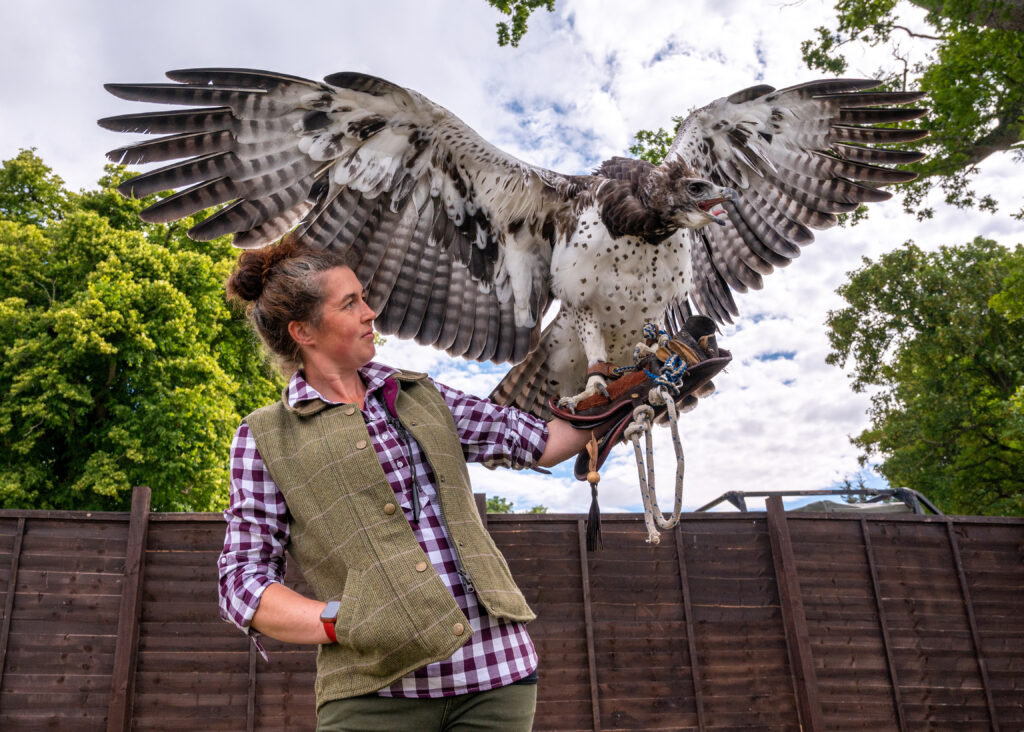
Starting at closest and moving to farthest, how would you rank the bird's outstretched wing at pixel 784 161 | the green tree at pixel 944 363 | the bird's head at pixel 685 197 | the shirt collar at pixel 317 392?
the shirt collar at pixel 317 392 < the bird's head at pixel 685 197 < the bird's outstretched wing at pixel 784 161 < the green tree at pixel 944 363

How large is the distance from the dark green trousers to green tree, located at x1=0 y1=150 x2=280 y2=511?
36.9 feet

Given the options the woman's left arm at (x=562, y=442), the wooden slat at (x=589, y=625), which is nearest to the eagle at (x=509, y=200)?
the woman's left arm at (x=562, y=442)

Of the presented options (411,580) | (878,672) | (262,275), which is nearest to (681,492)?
(411,580)

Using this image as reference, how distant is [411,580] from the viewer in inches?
56.1

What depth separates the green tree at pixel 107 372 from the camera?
11953 mm

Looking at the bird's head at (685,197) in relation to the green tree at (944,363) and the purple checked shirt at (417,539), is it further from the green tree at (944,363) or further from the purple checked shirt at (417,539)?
the green tree at (944,363)

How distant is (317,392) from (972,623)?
304 inches

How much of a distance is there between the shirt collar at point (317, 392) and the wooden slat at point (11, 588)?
17.6ft

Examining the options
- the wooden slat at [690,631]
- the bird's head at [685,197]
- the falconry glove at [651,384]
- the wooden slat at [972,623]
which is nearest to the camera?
→ the falconry glove at [651,384]

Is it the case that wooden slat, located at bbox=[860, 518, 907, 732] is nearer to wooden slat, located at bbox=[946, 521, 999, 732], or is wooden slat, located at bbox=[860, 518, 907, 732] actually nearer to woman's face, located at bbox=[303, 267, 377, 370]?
wooden slat, located at bbox=[946, 521, 999, 732]

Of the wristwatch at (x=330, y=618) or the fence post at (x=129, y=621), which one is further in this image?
the fence post at (x=129, y=621)

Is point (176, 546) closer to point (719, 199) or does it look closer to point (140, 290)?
point (719, 199)

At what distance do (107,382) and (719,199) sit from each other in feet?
44.0

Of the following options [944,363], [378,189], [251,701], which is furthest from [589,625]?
[944,363]
